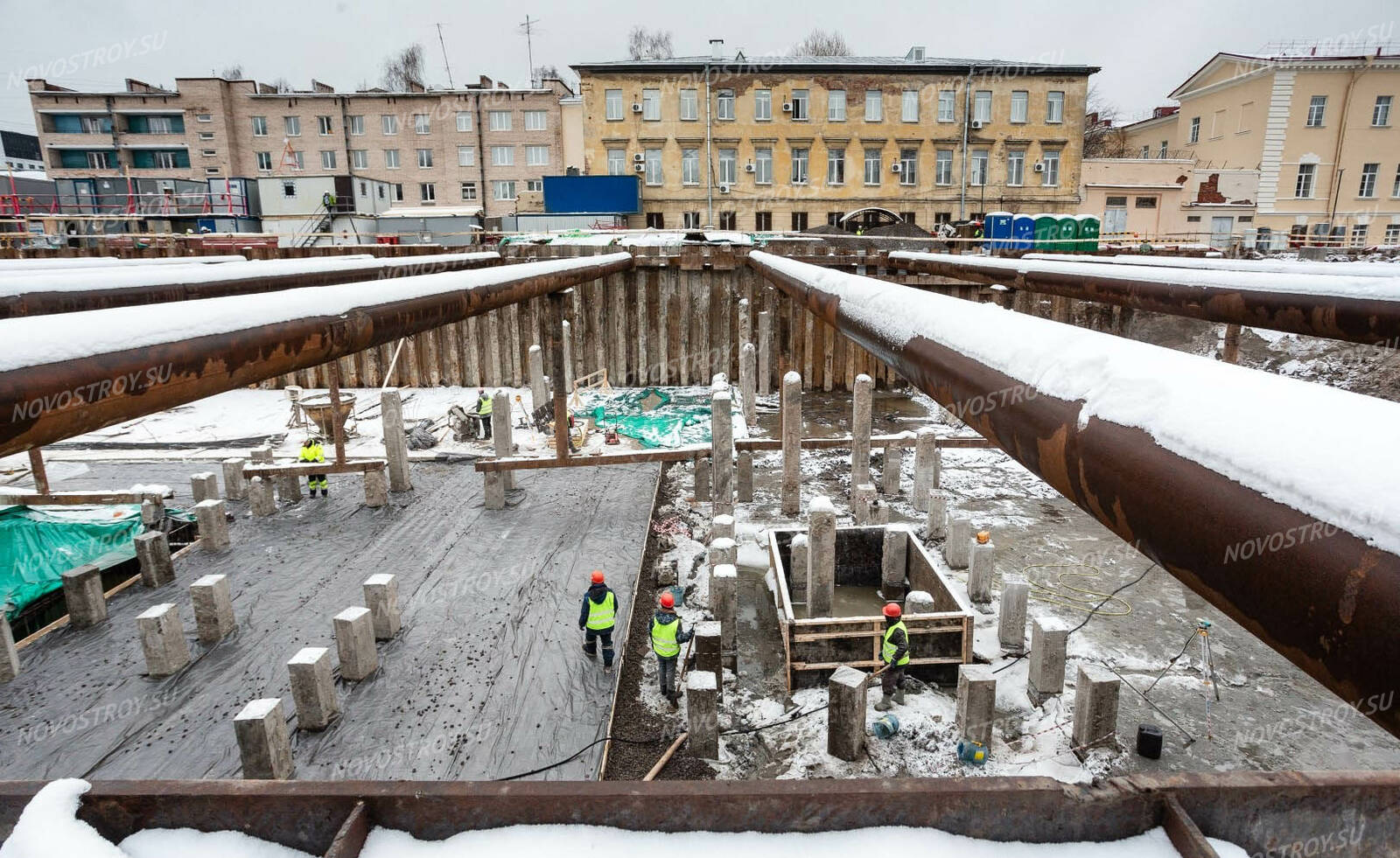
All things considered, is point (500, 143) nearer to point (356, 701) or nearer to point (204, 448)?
point (204, 448)

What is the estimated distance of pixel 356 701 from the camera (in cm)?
632

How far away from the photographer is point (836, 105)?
1345 inches

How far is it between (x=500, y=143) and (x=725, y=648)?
43379mm

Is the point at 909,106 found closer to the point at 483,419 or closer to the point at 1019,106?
the point at 1019,106

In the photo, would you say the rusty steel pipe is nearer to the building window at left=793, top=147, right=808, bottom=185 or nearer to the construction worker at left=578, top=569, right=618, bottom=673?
the construction worker at left=578, top=569, right=618, bottom=673

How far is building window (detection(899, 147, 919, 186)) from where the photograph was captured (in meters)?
34.6

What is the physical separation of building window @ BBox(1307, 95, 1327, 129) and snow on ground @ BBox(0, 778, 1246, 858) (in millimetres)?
42988

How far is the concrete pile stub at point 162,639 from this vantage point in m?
6.51

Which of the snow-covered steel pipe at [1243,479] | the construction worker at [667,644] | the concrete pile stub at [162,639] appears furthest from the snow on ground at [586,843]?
the concrete pile stub at [162,639]

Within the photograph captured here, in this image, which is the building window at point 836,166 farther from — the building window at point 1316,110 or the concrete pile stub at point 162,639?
the concrete pile stub at point 162,639

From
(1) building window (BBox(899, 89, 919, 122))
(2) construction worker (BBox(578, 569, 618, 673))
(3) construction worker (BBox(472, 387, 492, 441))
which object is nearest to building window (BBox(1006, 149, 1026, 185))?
(1) building window (BBox(899, 89, 919, 122))

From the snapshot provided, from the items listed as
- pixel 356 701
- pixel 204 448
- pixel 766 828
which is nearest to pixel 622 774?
pixel 356 701

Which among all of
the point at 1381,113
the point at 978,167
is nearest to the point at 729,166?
the point at 978,167

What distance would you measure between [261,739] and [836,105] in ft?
115
